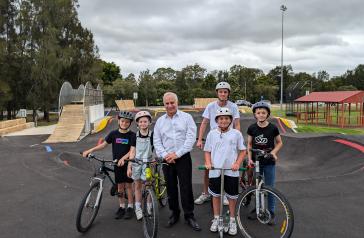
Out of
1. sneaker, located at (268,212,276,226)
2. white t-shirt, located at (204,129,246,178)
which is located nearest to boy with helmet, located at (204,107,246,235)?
white t-shirt, located at (204,129,246,178)

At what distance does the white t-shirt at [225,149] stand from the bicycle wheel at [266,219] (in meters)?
0.39

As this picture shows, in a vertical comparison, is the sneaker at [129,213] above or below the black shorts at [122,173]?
below

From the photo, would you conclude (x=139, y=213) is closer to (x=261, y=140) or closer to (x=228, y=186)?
(x=228, y=186)

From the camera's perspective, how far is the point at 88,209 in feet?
15.1

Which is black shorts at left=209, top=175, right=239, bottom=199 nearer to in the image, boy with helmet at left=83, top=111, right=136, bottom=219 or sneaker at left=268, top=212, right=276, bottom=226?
sneaker at left=268, top=212, right=276, bottom=226

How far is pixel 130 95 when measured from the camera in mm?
55281

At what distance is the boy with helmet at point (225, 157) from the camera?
429 cm

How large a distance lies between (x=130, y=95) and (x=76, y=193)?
162ft

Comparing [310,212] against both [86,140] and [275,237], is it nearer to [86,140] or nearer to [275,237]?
[275,237]

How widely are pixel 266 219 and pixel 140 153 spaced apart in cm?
196

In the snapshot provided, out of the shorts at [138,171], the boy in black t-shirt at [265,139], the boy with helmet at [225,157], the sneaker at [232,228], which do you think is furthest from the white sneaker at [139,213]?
the boy in black t-shirt at [265,139]

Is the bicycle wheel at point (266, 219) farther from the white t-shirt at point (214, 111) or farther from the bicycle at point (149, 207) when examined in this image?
the white t-shirt at point (214, 111)

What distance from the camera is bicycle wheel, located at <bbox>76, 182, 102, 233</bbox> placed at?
4.44 metres

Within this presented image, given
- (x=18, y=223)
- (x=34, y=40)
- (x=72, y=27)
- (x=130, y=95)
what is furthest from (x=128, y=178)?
(x=130, y=95)
